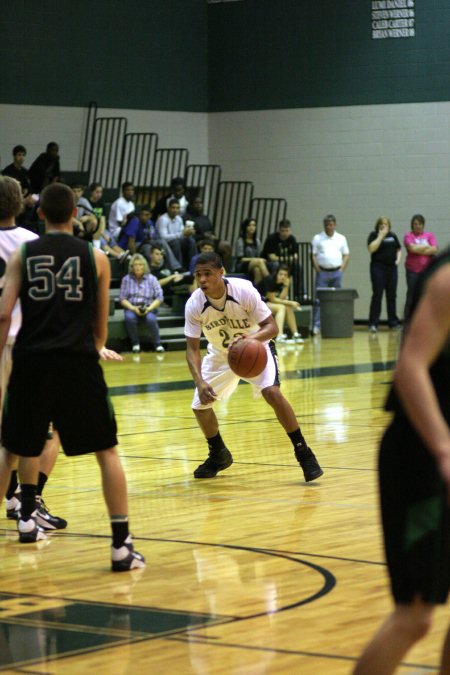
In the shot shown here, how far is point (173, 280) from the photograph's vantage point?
19.4 meters

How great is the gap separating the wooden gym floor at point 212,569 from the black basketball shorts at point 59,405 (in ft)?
1.92

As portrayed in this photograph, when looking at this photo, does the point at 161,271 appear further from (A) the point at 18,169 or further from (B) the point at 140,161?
(B) the point at 140,161

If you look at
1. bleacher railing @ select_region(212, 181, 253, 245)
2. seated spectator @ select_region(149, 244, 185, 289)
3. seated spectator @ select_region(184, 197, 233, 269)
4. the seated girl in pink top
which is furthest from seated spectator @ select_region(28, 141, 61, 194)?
the seated girl in pink top

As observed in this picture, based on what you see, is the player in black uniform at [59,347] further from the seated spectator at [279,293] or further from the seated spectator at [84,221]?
the seated spectator at [279,293]

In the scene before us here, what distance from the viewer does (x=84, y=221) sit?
60.1ft

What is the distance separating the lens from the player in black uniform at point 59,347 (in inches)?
211

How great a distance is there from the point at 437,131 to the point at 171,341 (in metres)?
6.92

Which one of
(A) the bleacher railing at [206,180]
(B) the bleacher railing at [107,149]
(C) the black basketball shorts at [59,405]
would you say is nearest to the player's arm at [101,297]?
(C) the black basketball shorts at [59,405]

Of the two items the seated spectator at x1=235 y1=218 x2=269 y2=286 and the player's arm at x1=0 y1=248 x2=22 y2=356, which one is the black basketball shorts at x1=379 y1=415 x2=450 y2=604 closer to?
the player's arm at x1=0 y1=248 x2=22 y2=356

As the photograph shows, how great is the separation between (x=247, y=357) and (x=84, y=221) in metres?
11.2

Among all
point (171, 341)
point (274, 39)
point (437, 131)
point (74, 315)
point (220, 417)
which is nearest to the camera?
point (74, 315)

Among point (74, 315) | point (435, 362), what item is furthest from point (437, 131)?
point (435, 362)

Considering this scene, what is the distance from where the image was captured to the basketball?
752 centimetres

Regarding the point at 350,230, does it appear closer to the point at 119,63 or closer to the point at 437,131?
the point at 437,131
